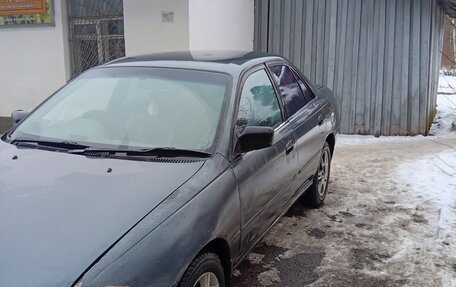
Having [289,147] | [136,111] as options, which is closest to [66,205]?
[136,111]

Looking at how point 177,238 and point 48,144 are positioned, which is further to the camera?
point 48,144

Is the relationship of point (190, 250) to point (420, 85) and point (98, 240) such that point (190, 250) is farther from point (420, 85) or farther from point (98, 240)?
point (420, 85)

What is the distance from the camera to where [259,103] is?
3.66 meters

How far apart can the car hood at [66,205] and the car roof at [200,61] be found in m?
1.01

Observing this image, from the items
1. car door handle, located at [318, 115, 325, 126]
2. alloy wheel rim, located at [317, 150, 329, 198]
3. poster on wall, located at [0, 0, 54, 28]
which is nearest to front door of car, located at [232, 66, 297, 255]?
car door handle, located at [318, 115, 325, 126]

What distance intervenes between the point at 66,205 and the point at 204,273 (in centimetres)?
78

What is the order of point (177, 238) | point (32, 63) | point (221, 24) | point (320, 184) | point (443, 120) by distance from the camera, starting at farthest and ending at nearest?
point (443, 120) < point (32, 63) < point (221, 24) < point (320, 184) < point (177, 238)

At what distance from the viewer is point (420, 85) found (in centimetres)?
907

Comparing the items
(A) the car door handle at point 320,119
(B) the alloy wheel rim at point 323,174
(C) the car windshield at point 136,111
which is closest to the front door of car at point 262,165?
(C) the car windshield at point 136,111

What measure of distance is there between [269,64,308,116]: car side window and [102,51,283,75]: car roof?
0.78ft

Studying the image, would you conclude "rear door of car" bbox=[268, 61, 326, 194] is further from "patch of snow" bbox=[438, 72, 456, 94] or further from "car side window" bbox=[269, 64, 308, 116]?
"patch of snow" bbox=[438, 72, 456, 94]

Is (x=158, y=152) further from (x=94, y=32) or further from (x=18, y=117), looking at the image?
(x=94, y=32)

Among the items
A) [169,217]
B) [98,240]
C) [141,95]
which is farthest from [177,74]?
[98,240]

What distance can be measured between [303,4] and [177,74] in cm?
664
